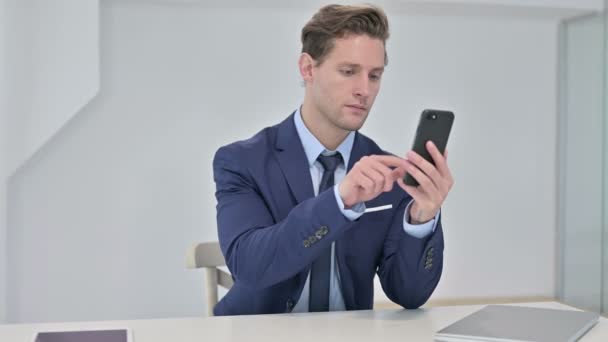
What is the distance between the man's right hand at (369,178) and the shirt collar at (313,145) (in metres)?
0.45

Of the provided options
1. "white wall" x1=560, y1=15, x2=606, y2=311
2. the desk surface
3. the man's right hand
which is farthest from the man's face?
"white wall" x1=560, y1=15, x2=606, y2=311

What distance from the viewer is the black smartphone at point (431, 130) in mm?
1637

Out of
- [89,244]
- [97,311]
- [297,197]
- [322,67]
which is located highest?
[322,67]

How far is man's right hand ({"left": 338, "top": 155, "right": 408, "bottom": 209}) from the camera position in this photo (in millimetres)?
1623

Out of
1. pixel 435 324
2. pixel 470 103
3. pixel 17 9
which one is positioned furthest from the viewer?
pixel 470 103

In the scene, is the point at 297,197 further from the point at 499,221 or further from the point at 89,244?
the point at 499,221

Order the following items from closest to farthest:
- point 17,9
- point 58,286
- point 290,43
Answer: point 17,9 → point 58,286 → point 290,43

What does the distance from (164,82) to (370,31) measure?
2.71m

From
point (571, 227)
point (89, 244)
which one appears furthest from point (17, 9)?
point (571, 227)

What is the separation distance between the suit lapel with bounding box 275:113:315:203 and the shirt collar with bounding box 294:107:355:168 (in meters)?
0.02

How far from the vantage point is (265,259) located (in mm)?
1790

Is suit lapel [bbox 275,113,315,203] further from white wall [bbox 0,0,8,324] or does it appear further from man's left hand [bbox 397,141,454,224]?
white wall [bbox 0,0,8,324]

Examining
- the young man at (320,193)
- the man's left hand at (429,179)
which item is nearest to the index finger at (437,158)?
the man's left hand at (429,179)

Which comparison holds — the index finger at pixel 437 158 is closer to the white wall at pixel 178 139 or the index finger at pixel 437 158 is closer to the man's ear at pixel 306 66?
the man's ear at pixel 306 66
